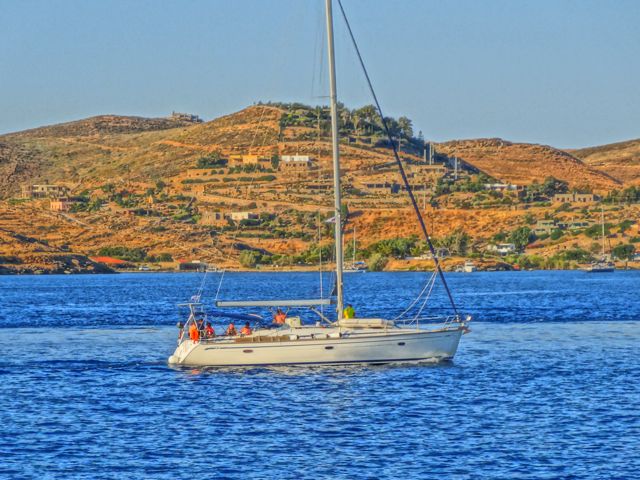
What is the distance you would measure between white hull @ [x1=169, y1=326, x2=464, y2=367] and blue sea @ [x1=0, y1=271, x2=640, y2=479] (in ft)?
1.24

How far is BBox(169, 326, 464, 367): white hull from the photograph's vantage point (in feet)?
133

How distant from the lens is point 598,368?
42.8 meters

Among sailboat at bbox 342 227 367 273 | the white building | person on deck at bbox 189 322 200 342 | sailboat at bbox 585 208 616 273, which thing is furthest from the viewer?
the white building

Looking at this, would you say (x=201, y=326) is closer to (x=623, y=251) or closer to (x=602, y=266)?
(x=602, y=266)

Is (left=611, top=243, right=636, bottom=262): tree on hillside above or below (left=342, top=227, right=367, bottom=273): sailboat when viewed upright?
above

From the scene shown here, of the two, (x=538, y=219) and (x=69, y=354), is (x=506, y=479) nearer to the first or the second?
(x=69, y=354)

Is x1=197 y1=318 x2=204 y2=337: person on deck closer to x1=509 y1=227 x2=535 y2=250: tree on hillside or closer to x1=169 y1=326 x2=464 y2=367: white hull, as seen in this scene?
x1=169 y1=326 x2=464 y2=367: white hull

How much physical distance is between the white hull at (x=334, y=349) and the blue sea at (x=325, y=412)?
379 millimetres

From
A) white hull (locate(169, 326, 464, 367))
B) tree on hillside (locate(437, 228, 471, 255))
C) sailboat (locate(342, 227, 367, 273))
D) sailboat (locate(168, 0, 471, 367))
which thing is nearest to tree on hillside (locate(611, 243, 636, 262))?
tree on hillside (locate(437, 228, 471, 255))

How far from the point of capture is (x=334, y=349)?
40594 mm

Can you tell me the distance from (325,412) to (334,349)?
7.49 m

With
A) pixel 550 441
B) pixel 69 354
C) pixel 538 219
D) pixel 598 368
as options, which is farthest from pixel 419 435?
pixel 538 219

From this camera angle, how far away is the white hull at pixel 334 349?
40625 mm

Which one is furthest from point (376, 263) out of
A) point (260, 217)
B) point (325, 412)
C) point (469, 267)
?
point (325, 412)
